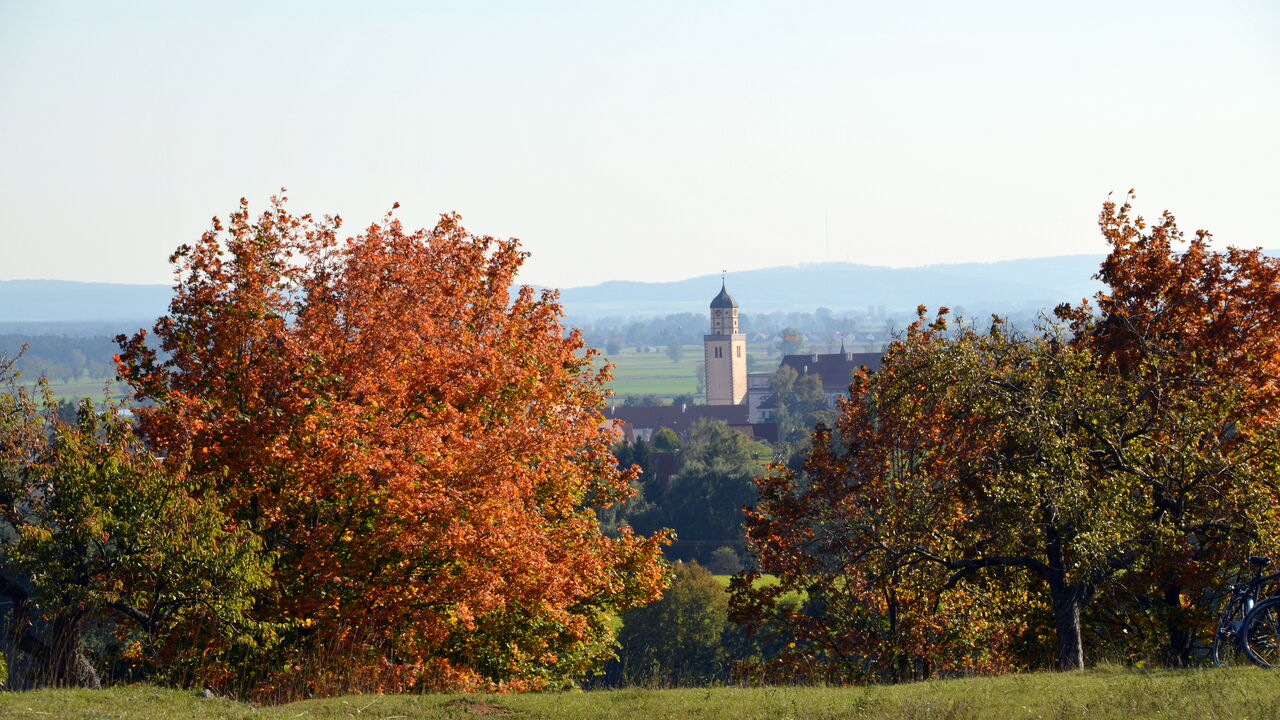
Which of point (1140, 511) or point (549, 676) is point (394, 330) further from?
point (1140, 511)

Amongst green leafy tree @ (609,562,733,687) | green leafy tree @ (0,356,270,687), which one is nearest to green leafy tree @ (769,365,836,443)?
green leafy tree @ (609,562,733,687)

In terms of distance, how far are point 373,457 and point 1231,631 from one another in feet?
32.7

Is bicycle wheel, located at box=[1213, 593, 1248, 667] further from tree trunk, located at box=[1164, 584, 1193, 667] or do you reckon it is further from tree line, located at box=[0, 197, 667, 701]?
tree line, located at box=[0, 197, 667, 701]

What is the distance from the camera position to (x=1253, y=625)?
1241 cm

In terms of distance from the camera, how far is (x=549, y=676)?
2220 centimetres

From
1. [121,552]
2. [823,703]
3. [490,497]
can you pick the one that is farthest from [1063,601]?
[121,552]

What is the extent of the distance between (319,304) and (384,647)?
5082 mm

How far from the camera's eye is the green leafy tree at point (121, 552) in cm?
1477

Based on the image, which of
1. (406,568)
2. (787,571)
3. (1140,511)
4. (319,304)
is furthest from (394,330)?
(1140,511)

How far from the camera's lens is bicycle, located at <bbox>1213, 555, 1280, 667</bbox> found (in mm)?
12188

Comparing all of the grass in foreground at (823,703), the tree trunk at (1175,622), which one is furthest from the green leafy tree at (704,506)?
the grass in foreground at (823,703)

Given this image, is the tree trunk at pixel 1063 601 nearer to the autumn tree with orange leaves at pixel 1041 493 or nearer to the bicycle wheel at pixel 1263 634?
the autumn tree with orange leaves at pixel 1041 493

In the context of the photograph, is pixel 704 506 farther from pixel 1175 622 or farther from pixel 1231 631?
pixel 1231 631

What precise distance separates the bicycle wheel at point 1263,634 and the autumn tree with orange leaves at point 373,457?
9.01 m
